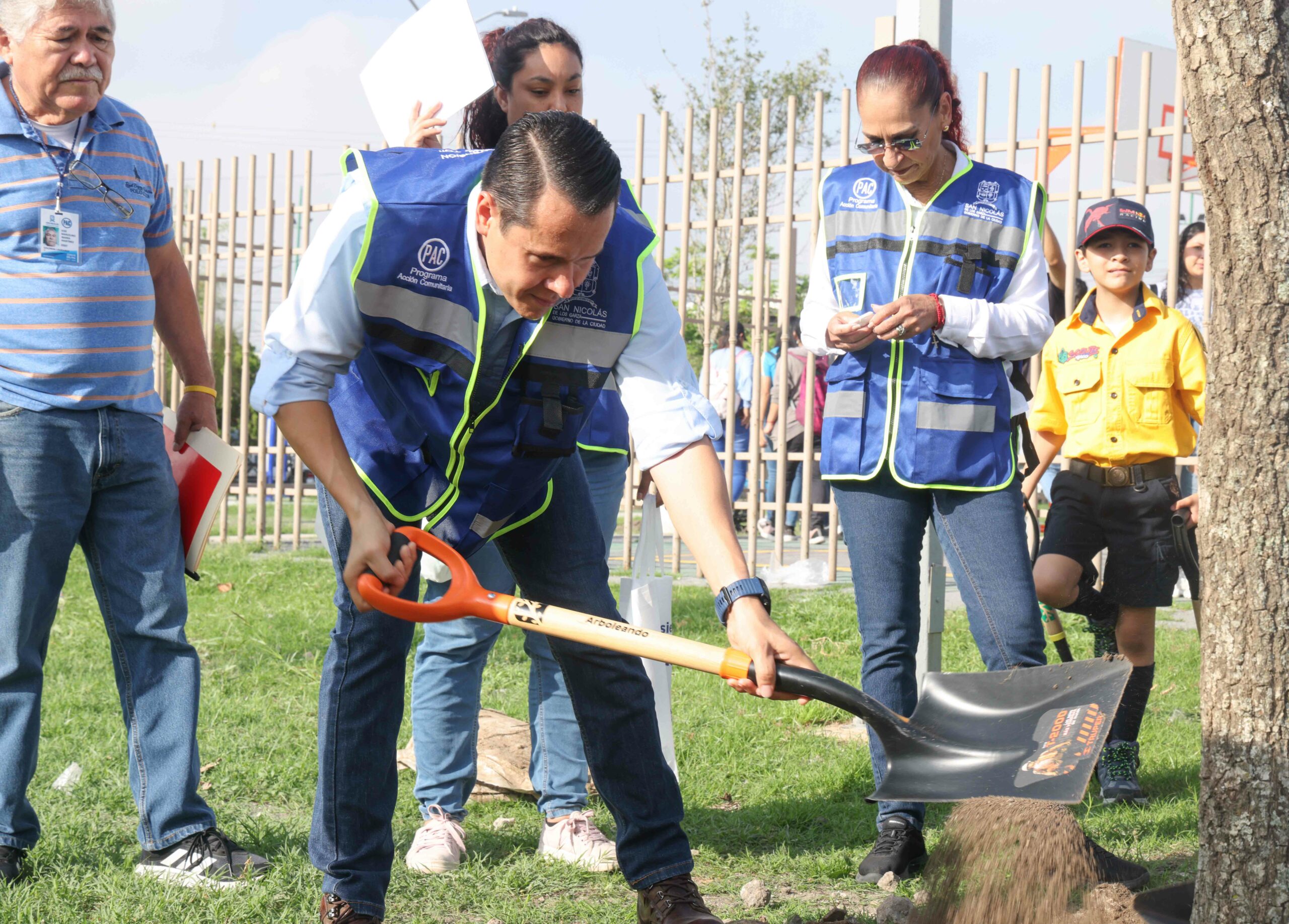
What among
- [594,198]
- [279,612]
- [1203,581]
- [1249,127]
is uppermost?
[1249,127]

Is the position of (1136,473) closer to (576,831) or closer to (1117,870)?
(1117,870)

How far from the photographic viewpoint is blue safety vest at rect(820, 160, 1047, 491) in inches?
130

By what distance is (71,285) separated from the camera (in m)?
3.21

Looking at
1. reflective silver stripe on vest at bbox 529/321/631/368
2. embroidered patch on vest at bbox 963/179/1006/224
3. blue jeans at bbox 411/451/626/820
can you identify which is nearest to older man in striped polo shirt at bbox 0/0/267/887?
blue jeans at bbox 411/451/626/820

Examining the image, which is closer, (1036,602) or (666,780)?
(666,780)

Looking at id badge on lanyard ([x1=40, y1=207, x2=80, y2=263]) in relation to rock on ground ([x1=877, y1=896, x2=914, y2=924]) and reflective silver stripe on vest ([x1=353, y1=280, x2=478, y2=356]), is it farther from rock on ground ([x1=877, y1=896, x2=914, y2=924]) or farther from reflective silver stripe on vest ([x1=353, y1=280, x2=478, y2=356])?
rock on ground ([x1=877, y1=896, x2=914, y2=924])

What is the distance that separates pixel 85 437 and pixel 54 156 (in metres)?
0.72

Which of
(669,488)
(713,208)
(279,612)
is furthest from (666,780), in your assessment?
(713,208)

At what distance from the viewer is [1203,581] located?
Result: 230 cm

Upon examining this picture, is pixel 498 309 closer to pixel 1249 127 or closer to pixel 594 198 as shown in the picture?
pixel 594 198

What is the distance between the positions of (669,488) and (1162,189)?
5.29 metres

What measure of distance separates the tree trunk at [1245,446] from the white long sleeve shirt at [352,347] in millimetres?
943

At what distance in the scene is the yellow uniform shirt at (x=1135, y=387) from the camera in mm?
4117

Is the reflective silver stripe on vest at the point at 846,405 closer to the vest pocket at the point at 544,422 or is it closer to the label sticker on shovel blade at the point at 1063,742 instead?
the vest pocket at the point at 544,422
